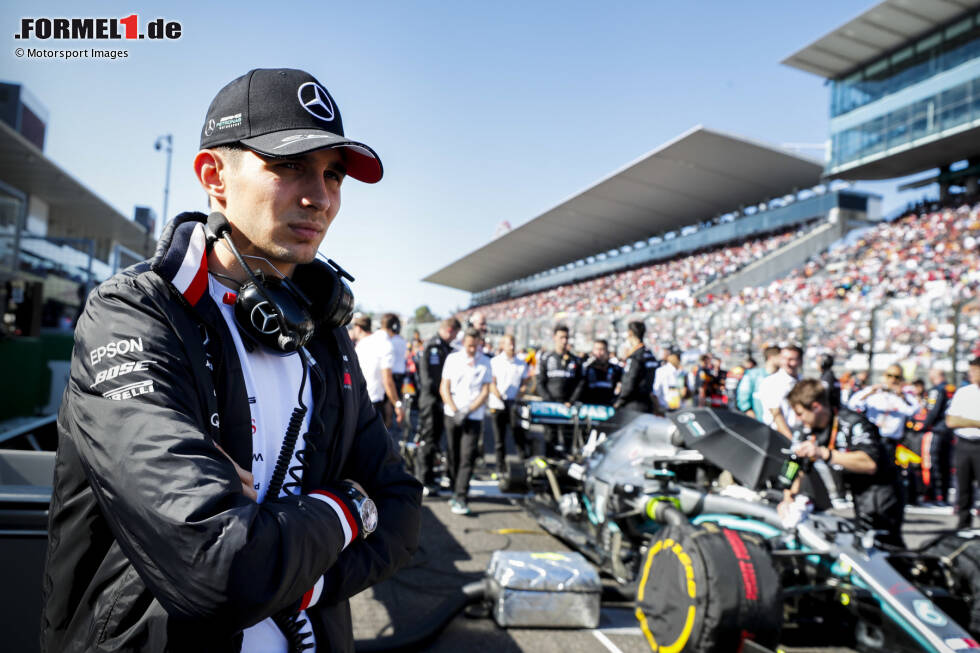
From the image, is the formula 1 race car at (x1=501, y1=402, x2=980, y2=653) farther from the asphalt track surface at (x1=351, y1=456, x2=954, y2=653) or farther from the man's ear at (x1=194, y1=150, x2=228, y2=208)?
the man's ear at (x1=194, y1=150, x2=228, y2=208)

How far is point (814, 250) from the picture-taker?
1264 inches

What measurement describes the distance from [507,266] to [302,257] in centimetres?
5341

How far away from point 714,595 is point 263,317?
270 cm

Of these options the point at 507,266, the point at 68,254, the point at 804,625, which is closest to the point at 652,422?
the point at 804,625

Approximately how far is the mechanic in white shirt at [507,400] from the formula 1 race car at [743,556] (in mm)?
3395

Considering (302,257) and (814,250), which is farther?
(814,250)

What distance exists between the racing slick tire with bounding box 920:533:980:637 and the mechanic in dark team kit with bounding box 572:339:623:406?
531cm

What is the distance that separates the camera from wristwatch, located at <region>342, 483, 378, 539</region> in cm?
126

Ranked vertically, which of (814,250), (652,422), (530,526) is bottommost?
(530,526)

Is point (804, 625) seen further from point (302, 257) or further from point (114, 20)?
point (114, 20)

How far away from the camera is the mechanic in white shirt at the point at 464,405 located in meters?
6.77

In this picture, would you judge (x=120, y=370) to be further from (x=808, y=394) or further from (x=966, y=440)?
(x=966, y=440)

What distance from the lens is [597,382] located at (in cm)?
930

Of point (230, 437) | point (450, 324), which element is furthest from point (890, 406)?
point (230, 437)
